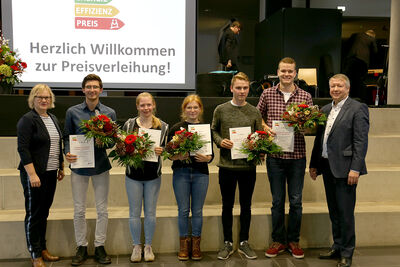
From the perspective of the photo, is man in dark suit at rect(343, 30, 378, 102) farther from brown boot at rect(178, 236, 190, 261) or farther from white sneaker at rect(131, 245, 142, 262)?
white sneaker at rect(131, 245, 142, 262)

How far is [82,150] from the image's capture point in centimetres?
314

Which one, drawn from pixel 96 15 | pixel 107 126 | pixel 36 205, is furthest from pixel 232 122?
pixel 96 15

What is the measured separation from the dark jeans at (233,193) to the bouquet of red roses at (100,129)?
102 cm

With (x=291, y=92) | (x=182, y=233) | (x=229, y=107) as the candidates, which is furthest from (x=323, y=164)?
(x=182, y=233)

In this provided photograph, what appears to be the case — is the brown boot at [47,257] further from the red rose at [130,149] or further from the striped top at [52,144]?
the red rose at [130,149]

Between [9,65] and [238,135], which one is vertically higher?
[9,65]

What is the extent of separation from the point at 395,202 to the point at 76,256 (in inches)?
Result: 137

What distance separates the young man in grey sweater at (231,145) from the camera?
131 inches

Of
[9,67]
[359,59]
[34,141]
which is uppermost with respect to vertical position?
[359,59]

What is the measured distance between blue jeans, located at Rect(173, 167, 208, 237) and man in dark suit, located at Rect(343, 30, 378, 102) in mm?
5364

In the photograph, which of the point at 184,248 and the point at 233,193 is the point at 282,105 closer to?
the point at 233,193

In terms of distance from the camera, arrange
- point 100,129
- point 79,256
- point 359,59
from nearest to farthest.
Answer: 1. point 100,129
2. point 79,256
3. point 359,59

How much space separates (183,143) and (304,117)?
103cm

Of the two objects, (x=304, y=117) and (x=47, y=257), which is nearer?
(x=304, y=117)
